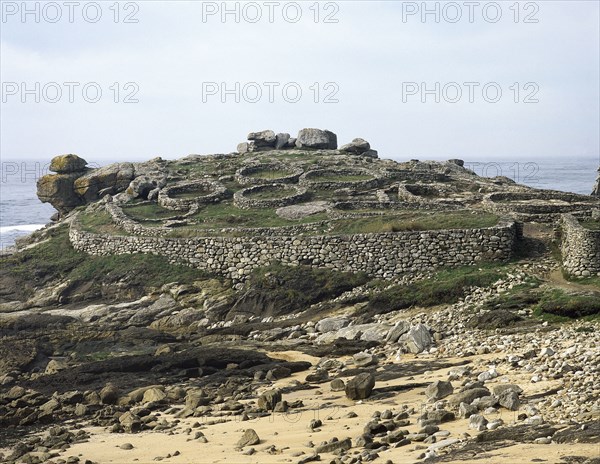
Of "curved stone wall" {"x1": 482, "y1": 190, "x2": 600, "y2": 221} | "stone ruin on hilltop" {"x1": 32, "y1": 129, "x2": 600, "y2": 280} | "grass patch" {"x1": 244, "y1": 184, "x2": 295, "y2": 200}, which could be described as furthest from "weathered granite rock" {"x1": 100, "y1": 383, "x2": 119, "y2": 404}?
"grass patch" {"x1": 244, "y1": 184, "x2": 295, "y2": 200}

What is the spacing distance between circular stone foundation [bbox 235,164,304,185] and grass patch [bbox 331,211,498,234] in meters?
13.6

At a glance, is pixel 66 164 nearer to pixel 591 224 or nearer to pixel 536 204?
pixel 536 204

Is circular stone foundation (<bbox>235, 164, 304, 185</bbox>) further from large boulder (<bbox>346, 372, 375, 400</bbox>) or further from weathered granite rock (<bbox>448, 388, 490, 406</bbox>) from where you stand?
weathered granite rock (<bbox>448, 388, 490, 406</bbox>)

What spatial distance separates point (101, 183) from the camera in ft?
181

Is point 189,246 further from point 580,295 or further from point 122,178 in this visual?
point 122,178

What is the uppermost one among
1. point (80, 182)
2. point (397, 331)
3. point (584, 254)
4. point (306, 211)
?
point (80, 182)

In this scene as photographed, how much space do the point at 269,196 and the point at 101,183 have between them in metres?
12.6

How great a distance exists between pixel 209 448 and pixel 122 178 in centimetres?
3881

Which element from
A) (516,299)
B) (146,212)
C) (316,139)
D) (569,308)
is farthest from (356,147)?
(569,308)

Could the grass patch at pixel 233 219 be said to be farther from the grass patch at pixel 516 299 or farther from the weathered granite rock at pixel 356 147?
the weathered granite rock at pixel 356 147

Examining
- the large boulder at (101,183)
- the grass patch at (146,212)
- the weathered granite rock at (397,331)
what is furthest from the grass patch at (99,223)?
the weathered granite rock at (397,331)

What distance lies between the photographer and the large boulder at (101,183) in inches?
2158

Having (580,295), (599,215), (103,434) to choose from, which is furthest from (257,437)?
(599,215)

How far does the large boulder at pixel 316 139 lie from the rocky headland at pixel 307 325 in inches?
534
